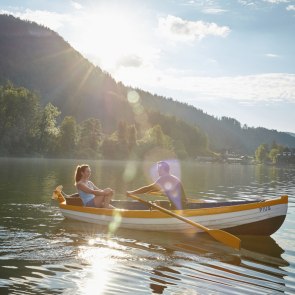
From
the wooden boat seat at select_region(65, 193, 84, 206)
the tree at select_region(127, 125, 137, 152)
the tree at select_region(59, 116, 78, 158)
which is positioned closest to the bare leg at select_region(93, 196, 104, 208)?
the wooden boat seat at select_region(65, 193, 84, 206)

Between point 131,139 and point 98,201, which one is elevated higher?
point 131,139

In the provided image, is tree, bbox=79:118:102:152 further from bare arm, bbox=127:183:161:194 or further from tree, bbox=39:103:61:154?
bare arm, bbox=127:183:161:194

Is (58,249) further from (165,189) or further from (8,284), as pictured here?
(165,189)

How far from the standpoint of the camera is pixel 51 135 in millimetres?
105438

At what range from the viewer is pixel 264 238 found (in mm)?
16469

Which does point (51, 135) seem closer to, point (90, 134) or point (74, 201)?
point (90, 134)

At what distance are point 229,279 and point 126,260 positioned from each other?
3174 mm

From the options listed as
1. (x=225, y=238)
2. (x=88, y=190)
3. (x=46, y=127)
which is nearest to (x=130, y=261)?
(x=225, y=238)

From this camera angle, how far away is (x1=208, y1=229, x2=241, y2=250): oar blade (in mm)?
13898

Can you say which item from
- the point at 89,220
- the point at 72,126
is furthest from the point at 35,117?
the point at 89,220

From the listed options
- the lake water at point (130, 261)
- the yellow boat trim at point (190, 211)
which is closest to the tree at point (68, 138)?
the lake water at point (130, 261)

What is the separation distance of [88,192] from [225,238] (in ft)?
20.3

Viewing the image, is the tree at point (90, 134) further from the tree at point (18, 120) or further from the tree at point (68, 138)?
the tree at point (18, 120)

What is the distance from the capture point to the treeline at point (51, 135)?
9862 centimetres
